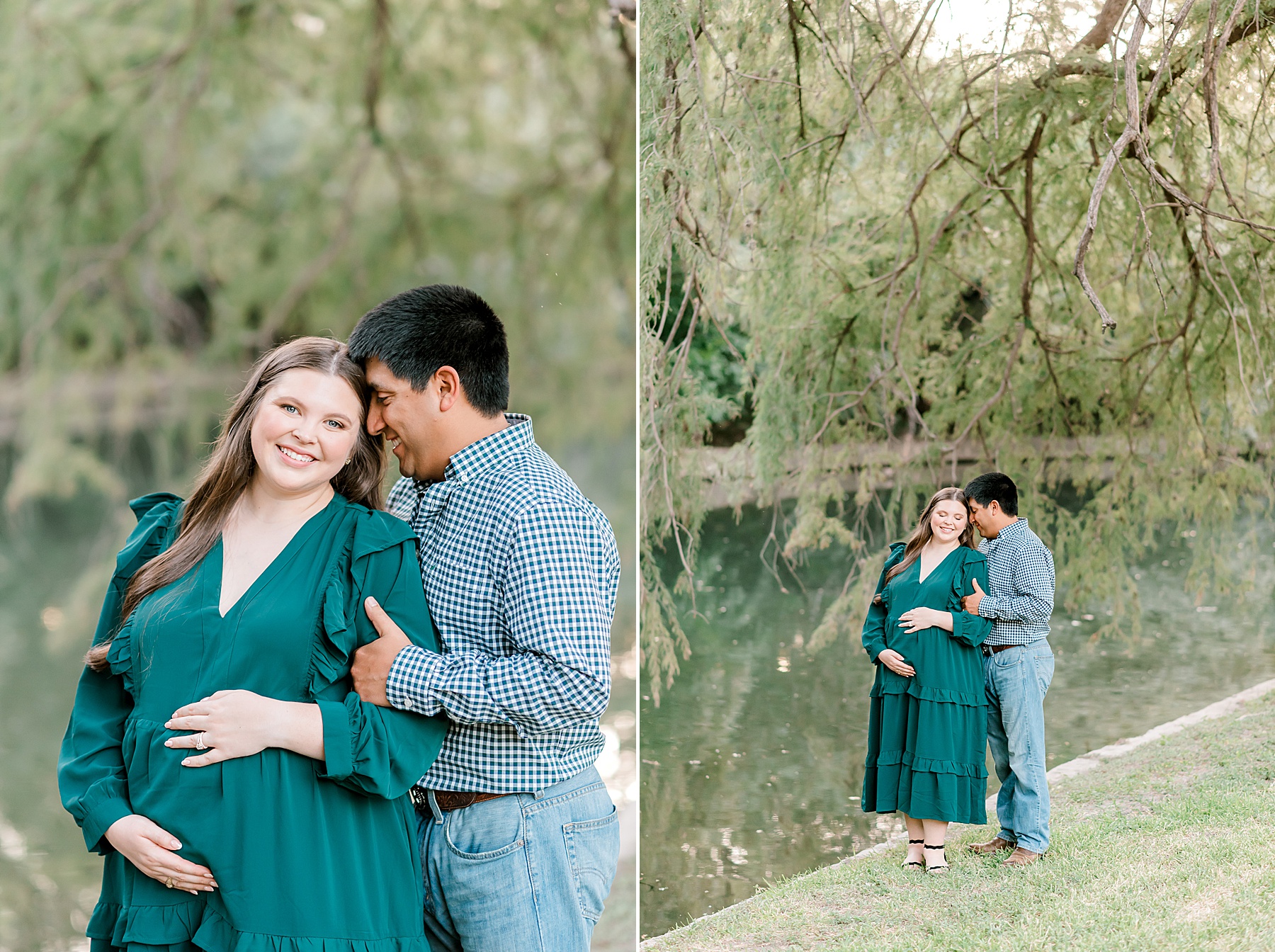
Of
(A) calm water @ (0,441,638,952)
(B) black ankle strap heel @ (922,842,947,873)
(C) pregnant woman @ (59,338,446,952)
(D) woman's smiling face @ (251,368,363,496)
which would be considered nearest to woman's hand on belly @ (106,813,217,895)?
(C) pregnant woman @ (59,338,446,952)

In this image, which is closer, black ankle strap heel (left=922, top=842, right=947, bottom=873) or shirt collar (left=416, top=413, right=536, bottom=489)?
shirt collar (left=416, top=413, right=536, bottom=489)

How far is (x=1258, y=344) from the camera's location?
5.44ft

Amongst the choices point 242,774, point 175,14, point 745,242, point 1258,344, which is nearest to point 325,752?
point 242,774

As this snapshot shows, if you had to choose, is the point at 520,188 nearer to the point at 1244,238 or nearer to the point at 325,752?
the point at 1244,238

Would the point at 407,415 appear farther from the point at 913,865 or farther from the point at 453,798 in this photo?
the point at 913,865

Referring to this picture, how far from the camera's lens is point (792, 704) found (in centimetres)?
189

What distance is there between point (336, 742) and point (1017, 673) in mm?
1174

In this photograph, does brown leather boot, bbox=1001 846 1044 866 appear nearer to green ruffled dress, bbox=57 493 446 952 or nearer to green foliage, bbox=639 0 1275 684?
green foliage, bbox=639 0 1275 684

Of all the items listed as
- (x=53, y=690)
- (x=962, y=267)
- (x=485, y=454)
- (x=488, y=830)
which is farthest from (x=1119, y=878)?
(x=53, y=690)

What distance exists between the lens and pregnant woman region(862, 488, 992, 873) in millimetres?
1562

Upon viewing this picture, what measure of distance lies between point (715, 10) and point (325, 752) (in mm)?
1602

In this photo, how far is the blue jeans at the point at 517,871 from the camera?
89 centimetres

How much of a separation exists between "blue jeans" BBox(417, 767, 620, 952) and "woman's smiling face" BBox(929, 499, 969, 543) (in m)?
0.91

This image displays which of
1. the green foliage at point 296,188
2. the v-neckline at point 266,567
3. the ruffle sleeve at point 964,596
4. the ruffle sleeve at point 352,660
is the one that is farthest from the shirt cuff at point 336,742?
the green foliage at point 296,188
